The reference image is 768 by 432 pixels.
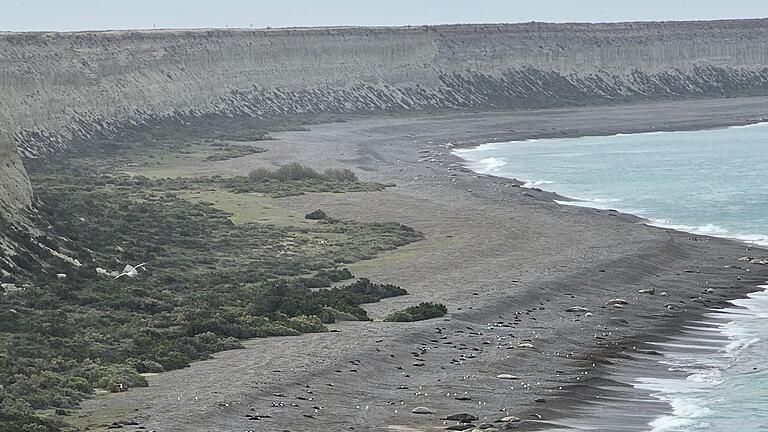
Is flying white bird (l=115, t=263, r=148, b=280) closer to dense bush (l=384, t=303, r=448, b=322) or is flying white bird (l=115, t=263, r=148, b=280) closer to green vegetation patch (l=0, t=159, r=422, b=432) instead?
green vegetation patch (l=0, t=159, r=422, b=432)

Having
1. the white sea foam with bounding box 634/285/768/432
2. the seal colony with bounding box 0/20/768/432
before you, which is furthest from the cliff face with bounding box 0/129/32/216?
the white sea foam with bounding box 634/285/768/432

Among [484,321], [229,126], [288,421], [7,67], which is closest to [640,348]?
[484,321]

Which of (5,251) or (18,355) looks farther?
(5,251)

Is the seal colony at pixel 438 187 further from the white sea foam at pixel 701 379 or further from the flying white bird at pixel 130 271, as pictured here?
the flying white bird at pixel 130 271

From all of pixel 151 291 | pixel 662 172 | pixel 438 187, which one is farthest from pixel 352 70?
pixel 151 291

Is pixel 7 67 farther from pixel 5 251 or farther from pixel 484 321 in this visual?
pixel 484 321

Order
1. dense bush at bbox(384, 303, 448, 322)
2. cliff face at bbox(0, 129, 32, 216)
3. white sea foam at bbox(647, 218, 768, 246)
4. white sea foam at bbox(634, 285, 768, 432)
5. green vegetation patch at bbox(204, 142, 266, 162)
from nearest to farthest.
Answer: white sea foam at bbox(634, 285, 768, 432) → dense bush at bbox(384, 303, 448, 322) → cliff face at bbox(0, 129, 32, 216) → white sea foam at bbox(647, 218, 768, 246) → green vegetation patch at bbox(204, 142, 266, 162)

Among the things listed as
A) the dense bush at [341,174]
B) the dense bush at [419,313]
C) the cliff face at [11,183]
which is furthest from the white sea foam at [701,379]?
the dense bush at [341,174]
